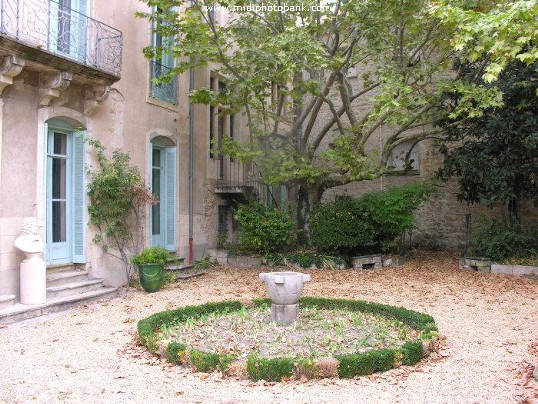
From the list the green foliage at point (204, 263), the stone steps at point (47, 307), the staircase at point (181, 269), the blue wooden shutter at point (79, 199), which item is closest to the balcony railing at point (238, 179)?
the green foliage at point (204, 263)

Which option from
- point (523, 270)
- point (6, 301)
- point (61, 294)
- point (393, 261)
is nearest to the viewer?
point (6, 301)

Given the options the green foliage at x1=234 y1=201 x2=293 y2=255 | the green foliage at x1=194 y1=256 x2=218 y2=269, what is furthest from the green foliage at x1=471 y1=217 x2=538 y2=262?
the green foliage at x1=194 y1=256 x2=218 y2=269

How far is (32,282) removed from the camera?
7559mm

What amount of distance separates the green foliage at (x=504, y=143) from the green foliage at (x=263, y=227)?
4.39 meters

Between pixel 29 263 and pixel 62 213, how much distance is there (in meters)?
1.61

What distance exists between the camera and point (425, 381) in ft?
15.0

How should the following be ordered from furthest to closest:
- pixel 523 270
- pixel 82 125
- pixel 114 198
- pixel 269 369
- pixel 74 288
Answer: pixel 523 270, pixel 114 198, pixel 82 125, pixel 74 288, pixel 269 369

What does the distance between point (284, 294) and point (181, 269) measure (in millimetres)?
5393

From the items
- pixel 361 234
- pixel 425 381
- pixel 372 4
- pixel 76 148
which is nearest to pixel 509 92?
pixel 372 4

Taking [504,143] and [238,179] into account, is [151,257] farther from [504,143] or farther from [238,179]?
[504,143]

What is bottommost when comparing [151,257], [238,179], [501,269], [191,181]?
[501,269]

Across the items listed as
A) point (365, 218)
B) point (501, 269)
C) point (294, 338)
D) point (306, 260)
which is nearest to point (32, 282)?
point (294, 338)

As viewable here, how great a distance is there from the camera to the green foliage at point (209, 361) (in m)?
4.71

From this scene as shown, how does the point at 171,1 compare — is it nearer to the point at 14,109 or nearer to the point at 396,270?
the point at 14,109
